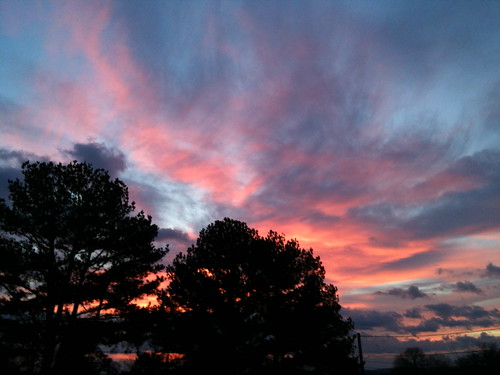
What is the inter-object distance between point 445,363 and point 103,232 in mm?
89156

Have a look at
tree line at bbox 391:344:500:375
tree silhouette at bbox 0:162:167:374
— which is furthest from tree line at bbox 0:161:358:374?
tree line at bbox 391:344:500:375

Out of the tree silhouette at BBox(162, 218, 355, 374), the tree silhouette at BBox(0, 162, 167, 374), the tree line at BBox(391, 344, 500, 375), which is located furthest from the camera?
the tree line at BBox(391, 344, 500, 375)

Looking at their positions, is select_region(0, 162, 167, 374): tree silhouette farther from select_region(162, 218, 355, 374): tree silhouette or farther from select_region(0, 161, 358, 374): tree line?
select_region(162, 218, 355, 374): tree silhouette

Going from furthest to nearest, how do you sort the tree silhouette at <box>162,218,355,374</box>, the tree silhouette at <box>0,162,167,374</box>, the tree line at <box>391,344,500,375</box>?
the tree line at <box>391,344,500,375</box>, the tree silhouette at <box>162,218,355,374</box>, the tree silhouette at <box>0,162,167,374</box>

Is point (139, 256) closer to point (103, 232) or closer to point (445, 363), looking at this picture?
point (103, 232)

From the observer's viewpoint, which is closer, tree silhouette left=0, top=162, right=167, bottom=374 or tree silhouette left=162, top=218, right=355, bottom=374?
tree silhouette left=0, top=162, right=167, bottom=374

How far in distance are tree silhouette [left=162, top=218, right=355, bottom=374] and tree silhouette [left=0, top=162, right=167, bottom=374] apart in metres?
6.22

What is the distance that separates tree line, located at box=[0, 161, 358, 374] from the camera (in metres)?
17.4

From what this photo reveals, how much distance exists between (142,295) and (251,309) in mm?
8887

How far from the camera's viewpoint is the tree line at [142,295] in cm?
1739

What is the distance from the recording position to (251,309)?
2555 cm

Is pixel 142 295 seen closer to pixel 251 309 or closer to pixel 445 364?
pixel 251 309

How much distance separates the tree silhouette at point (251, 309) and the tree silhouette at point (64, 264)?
6219mm

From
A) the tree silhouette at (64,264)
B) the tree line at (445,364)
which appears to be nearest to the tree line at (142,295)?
the tree silhouette at (64,264)
